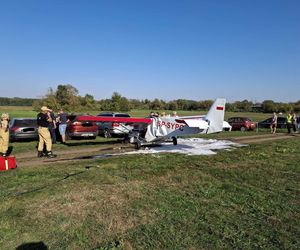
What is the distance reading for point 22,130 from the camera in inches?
704

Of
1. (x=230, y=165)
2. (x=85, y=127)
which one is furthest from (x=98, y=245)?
(x=85, y=127)

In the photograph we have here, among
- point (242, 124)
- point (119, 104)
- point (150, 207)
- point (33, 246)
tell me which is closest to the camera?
point (33, 246)

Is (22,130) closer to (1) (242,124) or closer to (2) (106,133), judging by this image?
(2) (106,133)

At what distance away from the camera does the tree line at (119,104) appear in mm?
79500

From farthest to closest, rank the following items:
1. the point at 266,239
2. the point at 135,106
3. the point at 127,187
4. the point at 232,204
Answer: the point at 135,106 → the point at 127,187 → the point at 232,204 → the point at 266,239

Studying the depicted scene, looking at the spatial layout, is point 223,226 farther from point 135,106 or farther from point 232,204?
point 135,106

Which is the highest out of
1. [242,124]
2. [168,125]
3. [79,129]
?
[168,125]

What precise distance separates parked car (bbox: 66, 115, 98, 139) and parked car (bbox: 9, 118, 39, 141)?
6.61ft

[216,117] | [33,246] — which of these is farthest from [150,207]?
[216,117]

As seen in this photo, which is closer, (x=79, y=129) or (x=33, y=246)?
(x=33, y=246)

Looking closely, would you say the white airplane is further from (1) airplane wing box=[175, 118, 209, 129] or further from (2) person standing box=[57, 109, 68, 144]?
(2) person standing box=[57, 109, 68, 144]

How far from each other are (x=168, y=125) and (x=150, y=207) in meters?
9.01

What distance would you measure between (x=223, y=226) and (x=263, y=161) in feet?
23.2

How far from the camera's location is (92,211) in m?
5.87
